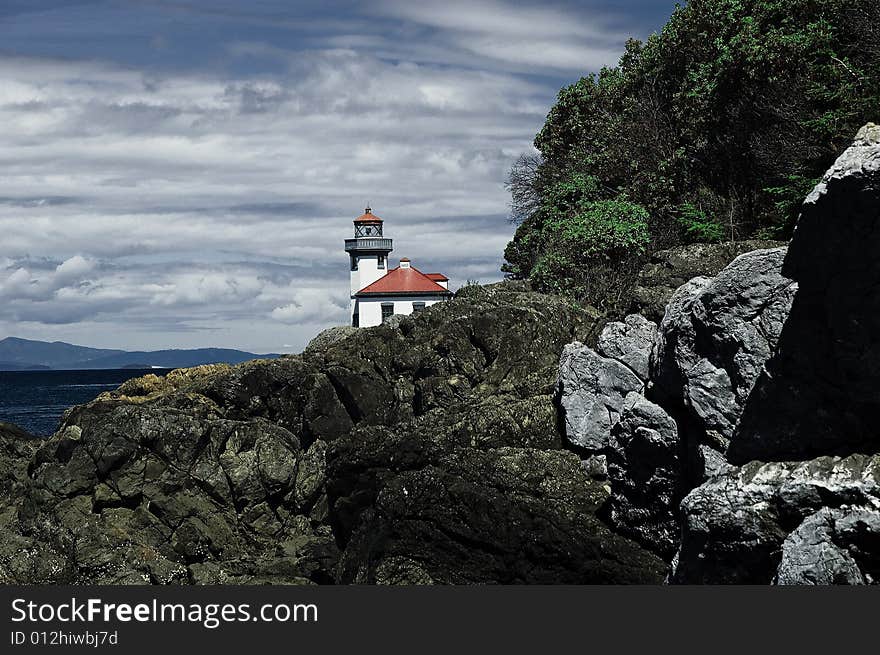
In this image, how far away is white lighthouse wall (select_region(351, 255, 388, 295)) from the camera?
76188 mm

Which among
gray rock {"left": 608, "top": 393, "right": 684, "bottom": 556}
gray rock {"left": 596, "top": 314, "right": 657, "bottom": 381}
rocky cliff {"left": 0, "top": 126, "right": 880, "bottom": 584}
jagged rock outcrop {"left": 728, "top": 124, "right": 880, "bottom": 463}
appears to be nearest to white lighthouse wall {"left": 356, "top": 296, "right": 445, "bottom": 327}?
rocky cliff {"left": 0, "top": 126, "right": 880, "bottom": 584}

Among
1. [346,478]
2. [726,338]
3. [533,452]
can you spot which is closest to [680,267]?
[533,452]

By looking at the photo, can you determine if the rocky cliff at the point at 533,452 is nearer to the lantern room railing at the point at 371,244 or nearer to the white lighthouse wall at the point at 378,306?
the white lighthouse wall at the point at 378,306

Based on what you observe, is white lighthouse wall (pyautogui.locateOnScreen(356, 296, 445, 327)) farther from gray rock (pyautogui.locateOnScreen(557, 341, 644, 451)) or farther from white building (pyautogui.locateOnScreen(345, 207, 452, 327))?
gray rock (pyautogui.locateOnScreen(557, 341, 644, 451))

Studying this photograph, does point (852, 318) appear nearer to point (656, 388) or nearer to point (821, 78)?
point (656, 388)

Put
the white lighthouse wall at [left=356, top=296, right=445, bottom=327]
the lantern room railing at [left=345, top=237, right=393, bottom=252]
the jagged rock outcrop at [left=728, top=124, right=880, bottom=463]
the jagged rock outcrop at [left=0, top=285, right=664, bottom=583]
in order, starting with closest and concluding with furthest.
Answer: the jagged rock outcrop at [left=728, top=124, right=880, bottom=463] → the jagged rock outcrop at [left=0, top=285, right=664, bottom=583] → the white lighthouse wall at [left=356, top=296, right=445, bottom=327] → the lantern room railing at [left=345, top=237, right=393, bottom=252]

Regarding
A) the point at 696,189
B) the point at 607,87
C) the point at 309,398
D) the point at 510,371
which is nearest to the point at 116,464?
the point at 309,398

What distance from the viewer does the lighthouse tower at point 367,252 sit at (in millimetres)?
76375

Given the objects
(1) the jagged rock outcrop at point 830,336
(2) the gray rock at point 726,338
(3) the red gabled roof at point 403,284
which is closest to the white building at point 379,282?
(3) the red gabled roof at point 403,284

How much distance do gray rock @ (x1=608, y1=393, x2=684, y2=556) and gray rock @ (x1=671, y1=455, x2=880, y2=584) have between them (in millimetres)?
3005

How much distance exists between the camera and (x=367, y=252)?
76.9 m

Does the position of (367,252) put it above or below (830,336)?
above

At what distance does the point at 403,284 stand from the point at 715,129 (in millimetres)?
39777

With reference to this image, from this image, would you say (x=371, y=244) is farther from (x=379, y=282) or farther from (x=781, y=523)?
(x=781, y=523)
